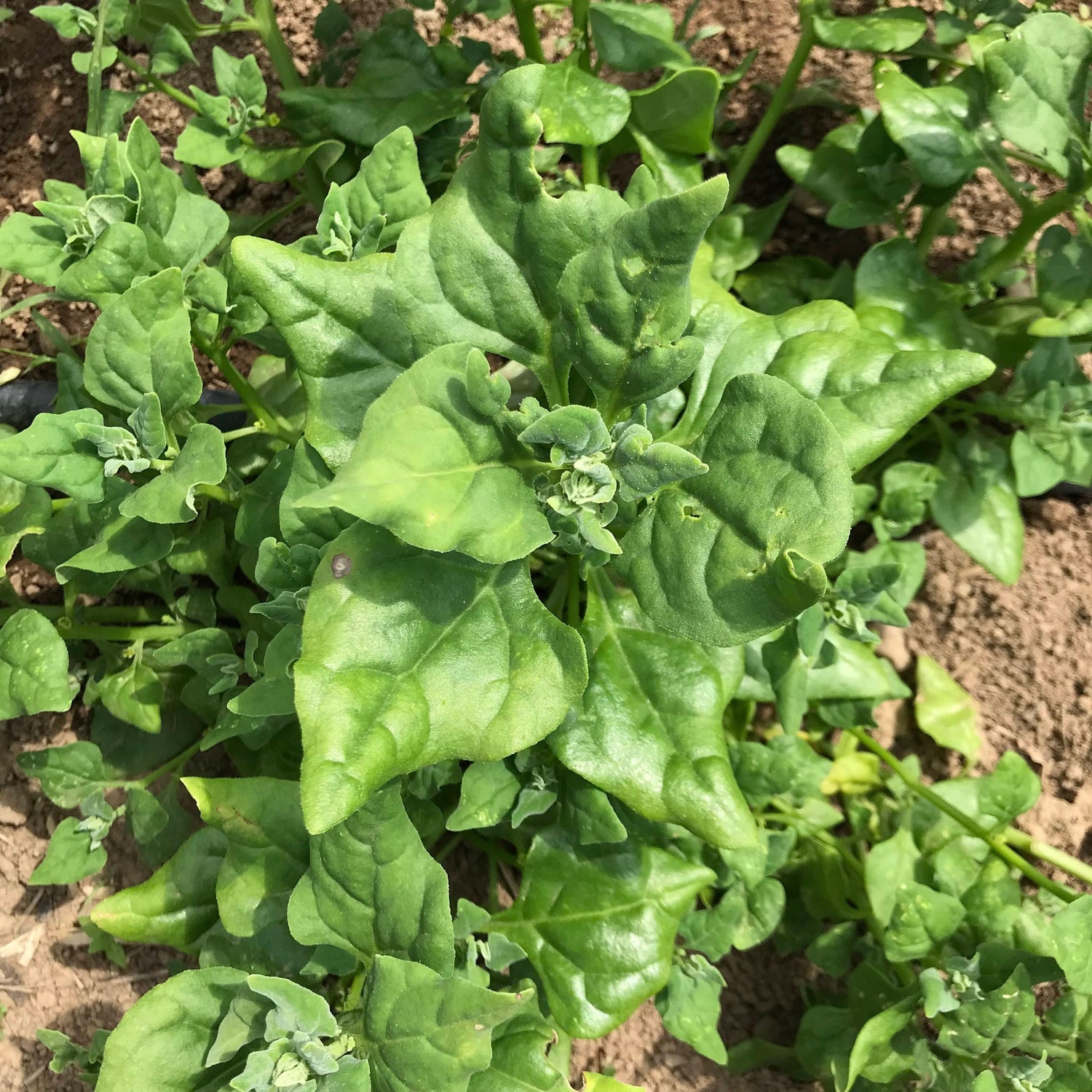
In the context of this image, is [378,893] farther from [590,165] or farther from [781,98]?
[781,98]

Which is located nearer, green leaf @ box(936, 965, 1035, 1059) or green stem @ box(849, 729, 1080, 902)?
Result: green leaf @ box(936, 965, 1035, 1059)

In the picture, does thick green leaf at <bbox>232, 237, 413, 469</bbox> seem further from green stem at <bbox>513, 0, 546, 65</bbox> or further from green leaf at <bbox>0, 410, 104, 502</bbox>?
green stem at <bbox>513, 0, 546, 65</bbox>

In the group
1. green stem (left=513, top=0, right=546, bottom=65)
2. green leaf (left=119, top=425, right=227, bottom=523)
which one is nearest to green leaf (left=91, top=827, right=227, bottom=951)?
green leaf (left=119, top=425, right=227, bottom=523)

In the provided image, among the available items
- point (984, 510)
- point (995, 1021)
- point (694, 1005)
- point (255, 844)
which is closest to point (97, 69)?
point (255, 844)

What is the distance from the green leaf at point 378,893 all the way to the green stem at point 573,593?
409 millimetres

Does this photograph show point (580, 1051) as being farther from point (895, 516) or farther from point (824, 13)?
point (824, 13)

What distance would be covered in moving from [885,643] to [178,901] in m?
2.02

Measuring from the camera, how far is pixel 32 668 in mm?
1659

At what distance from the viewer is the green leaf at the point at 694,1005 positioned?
200 cm

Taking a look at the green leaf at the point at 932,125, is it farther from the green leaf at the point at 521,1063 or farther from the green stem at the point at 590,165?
the green leaf at the point at 521,1063

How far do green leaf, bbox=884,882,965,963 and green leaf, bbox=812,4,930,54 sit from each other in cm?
184

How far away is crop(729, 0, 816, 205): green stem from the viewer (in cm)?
210

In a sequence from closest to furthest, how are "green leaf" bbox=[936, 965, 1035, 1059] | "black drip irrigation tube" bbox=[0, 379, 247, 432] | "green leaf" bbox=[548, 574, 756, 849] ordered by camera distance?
"green leaf" bbox=[548, 574, 756, 849] < "green leaf" bbox=[936, 965, 1035, 1059] < "black drip irrigation tube" bbox=[0, 379, 247, 432]

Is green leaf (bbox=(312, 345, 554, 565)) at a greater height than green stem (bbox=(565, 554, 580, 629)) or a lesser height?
greater
